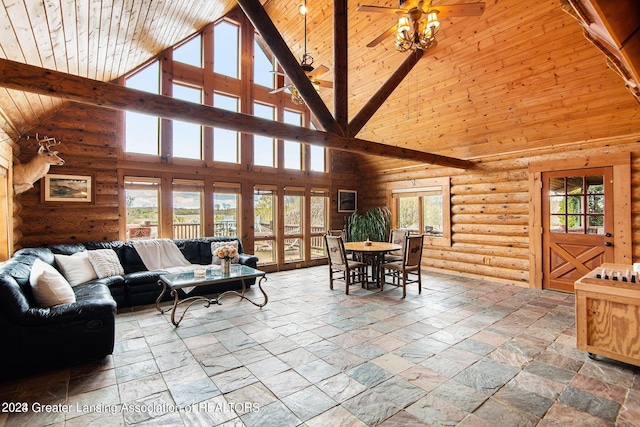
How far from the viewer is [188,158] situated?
5984 mm

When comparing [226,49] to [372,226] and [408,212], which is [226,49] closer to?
Answer: [372,226]

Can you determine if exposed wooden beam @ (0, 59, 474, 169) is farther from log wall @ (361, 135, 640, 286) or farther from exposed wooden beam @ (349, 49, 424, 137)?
log wall @ (361, 135, 640, 286)

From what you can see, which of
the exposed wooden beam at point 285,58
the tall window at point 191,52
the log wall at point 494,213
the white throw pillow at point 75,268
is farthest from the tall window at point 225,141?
the log wall at point 494,213

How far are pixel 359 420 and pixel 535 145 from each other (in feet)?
17.9

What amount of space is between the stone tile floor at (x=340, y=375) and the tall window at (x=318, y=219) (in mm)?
3680

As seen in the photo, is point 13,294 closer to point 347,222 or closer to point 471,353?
point 471,353

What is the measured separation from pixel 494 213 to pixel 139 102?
6111 millimetres

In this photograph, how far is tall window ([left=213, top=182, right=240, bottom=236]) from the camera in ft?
20.8

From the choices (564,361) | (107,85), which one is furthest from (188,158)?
(564,361)

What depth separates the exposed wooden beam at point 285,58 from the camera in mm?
3279

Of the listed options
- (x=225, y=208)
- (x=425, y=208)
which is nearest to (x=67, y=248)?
(x=225, y=208)

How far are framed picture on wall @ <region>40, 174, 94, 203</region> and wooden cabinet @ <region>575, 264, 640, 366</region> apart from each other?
6.74 m

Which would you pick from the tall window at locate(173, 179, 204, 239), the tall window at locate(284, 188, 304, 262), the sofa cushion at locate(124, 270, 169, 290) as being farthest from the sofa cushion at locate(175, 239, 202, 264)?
the tall window at locate(284, 188, 304, 262)

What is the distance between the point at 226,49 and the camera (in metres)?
6.60
